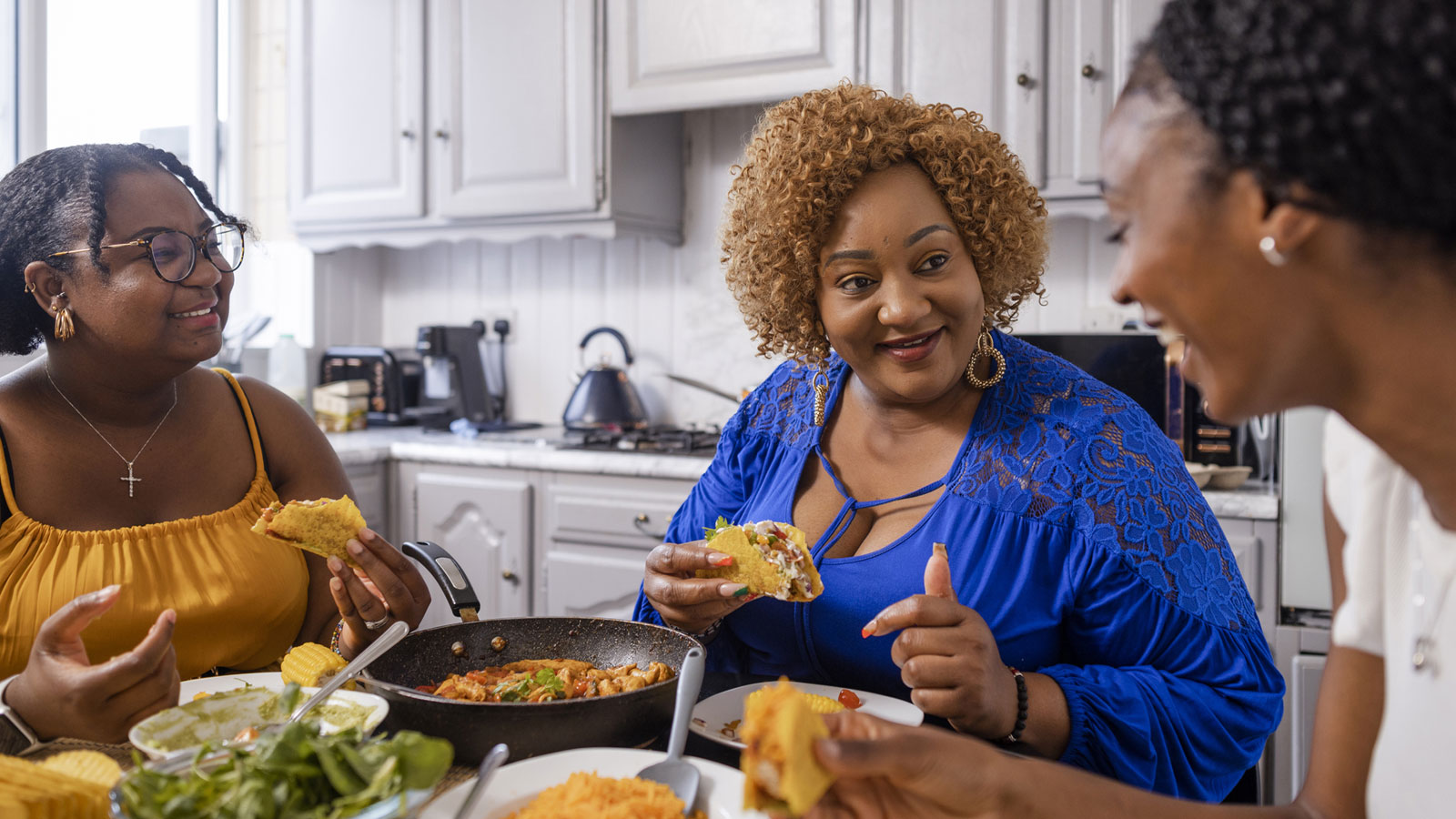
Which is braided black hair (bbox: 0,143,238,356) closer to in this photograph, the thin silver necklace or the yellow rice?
the thin silver necklace

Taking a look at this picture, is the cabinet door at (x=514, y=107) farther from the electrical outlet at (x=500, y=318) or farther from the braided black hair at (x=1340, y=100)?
the braided black hair at (x=1340, y=100)

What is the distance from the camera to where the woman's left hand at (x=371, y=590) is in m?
1.34

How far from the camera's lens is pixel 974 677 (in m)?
1.07

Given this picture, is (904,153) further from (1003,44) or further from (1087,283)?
(1087,283)

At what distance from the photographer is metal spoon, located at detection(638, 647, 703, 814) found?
0.88m

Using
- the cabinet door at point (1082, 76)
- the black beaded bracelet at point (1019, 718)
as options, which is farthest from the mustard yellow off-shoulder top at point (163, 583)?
the cabinet door at point (1082, 76)

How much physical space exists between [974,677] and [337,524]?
81cm

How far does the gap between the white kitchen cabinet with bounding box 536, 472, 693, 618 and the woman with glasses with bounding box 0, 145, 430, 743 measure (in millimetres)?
1423

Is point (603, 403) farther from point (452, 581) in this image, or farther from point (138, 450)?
point (452, 581)

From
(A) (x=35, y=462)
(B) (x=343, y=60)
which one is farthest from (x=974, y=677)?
(B) (x=343, y=60)

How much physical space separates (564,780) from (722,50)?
2744mm

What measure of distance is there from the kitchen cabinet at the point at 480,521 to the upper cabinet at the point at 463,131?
87 cm

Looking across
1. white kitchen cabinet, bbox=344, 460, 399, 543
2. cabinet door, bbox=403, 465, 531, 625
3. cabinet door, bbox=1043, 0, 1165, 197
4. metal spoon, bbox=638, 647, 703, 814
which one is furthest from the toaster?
metal spoon, bbox=638, 647, 703, 814

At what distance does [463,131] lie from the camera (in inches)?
143
